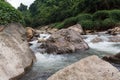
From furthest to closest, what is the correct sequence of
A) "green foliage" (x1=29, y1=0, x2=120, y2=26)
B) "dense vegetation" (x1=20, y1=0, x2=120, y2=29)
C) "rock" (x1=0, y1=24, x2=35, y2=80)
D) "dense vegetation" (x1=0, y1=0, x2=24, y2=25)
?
"green foliage" (x1=29, y1=0, x2=120, y2=26) < "dense vegetation" (x1=20, y1=0, x2=120, y2=29) < "dense vegetation" (x1=0, y1=0, x2=24, y2=25) < "rock" (x1=0, y1=24, x2=35, y2=80)

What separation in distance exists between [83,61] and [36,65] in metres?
4.95

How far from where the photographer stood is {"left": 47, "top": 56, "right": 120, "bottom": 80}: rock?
19.4 ft

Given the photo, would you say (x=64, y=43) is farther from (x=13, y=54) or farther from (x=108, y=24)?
(x=108, y=24)

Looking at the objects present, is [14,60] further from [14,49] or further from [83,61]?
[83,61]

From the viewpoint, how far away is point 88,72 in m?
6.05

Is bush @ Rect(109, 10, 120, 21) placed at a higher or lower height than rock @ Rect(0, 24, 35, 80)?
lower

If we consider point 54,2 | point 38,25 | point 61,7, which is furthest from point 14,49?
point 54,2

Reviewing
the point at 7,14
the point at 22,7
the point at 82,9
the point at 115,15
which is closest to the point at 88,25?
the point at 115,15

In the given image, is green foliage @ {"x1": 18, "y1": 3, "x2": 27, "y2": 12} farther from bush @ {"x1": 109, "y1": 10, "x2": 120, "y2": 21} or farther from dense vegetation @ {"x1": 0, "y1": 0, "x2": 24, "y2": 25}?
dense vegetation @ {"x1": 0, "y1": 0, "x2": 24, "y2": 25}

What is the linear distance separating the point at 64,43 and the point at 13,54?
5.71m

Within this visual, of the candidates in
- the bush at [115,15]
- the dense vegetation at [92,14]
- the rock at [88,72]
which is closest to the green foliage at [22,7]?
the dense vegetation at [92,14]

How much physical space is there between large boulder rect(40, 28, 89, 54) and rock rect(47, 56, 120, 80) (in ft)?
25.9

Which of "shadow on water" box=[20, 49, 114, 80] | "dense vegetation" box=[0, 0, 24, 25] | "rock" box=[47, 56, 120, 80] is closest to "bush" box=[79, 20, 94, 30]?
"dense vegetation" box=[0, 0, 24, 25]

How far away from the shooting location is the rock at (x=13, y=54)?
8.26 metres
